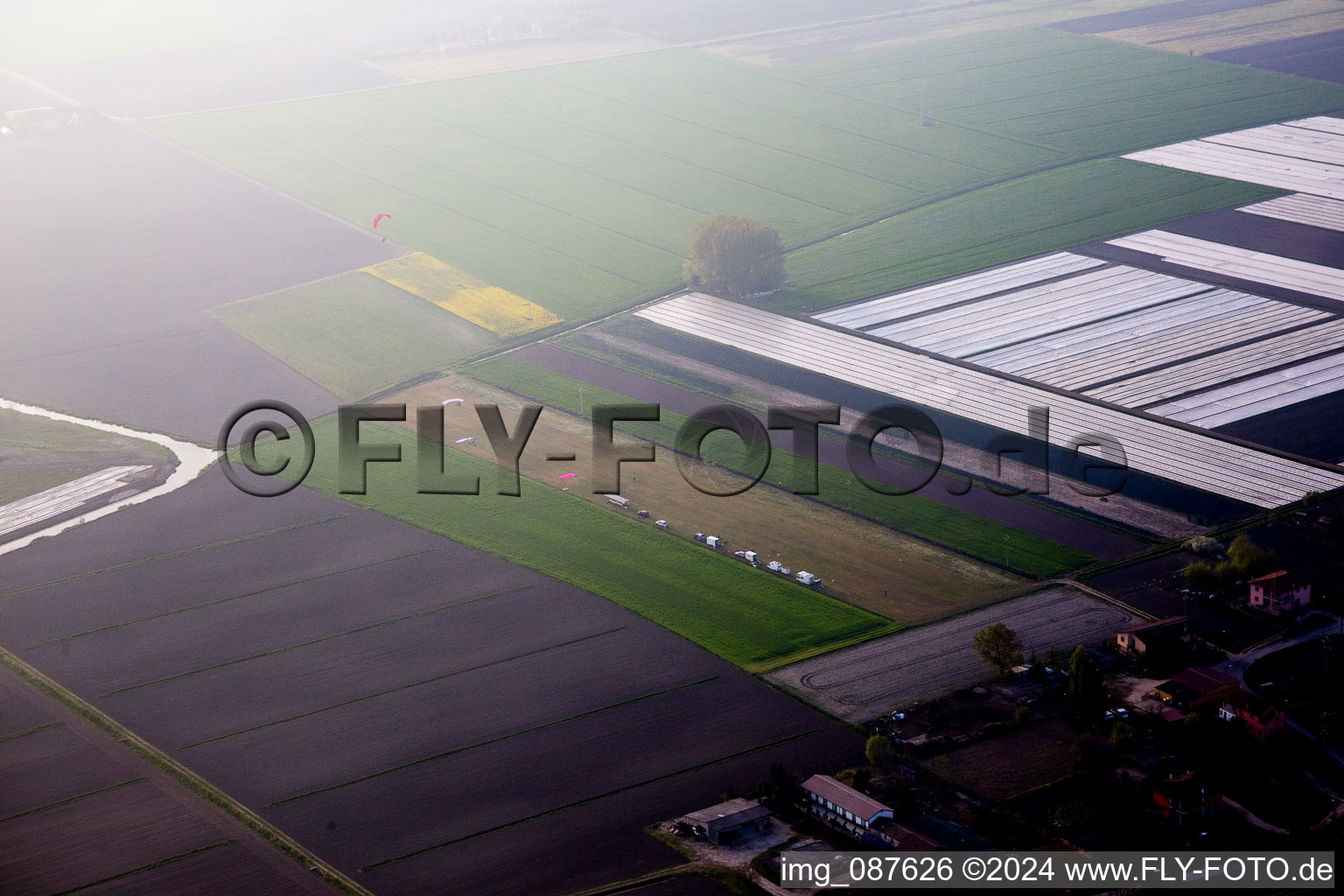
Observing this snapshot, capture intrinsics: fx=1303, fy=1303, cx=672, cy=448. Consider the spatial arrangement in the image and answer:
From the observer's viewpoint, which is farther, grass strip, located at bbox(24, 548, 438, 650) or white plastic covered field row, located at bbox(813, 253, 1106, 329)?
white plastic covered field row, located at bbox(813, 253, 1106, 329)

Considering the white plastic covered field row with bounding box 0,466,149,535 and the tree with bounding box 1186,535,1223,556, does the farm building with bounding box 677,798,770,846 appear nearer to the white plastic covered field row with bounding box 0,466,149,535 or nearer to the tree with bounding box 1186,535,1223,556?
the tree with bounding box 1186,535,1223,556

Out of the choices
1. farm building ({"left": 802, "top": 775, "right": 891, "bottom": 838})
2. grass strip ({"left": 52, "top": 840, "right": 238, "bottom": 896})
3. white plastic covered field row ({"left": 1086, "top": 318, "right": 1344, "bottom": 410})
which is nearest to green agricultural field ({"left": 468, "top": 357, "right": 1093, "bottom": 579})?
white plastic covered field row ({"left": 1086, "top": 318, "right": 1344, "bottom": 410})

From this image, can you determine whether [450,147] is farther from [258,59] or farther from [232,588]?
[232,588]

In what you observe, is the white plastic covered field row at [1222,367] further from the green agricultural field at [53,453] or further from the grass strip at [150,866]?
the green agricultural field at [53,453]

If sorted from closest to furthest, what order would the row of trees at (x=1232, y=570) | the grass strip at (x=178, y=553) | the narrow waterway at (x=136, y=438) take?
the row of trees at (x=1232, y=570) → the grass strip at (x=178, y=553) → the narrow waterway at (x=136, y=438)

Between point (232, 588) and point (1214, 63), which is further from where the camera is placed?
point (1214, 63)

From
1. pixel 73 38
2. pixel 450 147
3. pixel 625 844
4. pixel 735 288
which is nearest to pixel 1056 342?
pixel 735 288

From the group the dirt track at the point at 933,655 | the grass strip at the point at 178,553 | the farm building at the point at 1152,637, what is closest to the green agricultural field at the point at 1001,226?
the dirt track at the point at 933,655
